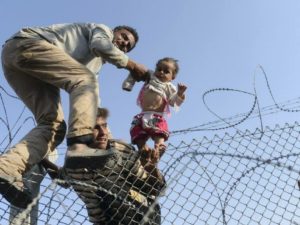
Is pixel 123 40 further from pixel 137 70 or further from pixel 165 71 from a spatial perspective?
pixel 165 71

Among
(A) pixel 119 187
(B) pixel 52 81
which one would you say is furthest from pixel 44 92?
(A) pixel 119 187

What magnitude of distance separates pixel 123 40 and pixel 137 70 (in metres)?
0.48

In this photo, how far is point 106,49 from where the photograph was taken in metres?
4.24

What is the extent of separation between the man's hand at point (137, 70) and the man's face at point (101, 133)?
1.61 ft

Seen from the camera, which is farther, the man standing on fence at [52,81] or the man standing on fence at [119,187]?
the man standing on fence at [119,187]

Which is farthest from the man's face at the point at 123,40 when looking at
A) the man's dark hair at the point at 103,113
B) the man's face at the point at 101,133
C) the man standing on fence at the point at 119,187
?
the man standing on fence at the point at 119,187

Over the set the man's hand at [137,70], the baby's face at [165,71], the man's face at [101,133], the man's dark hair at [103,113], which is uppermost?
the baby's face at [165,71]

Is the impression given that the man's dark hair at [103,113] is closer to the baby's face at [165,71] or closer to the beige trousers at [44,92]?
the beige trousers at [44,92]

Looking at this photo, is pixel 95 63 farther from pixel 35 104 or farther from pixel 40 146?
pixel 40 146

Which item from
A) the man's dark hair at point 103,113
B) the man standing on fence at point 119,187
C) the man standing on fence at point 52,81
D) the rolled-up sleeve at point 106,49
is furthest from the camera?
the man's dark hair at point 103,113

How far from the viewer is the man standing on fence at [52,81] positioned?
3.78 meters

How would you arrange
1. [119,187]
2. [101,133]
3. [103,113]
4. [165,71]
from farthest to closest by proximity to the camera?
1. [165,71]
2. [103,113]
3. [101,133]
4. [119,187]

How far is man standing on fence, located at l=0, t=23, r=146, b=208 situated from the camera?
378 centimetres

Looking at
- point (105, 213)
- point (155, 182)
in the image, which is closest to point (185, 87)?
point (155, 182)
